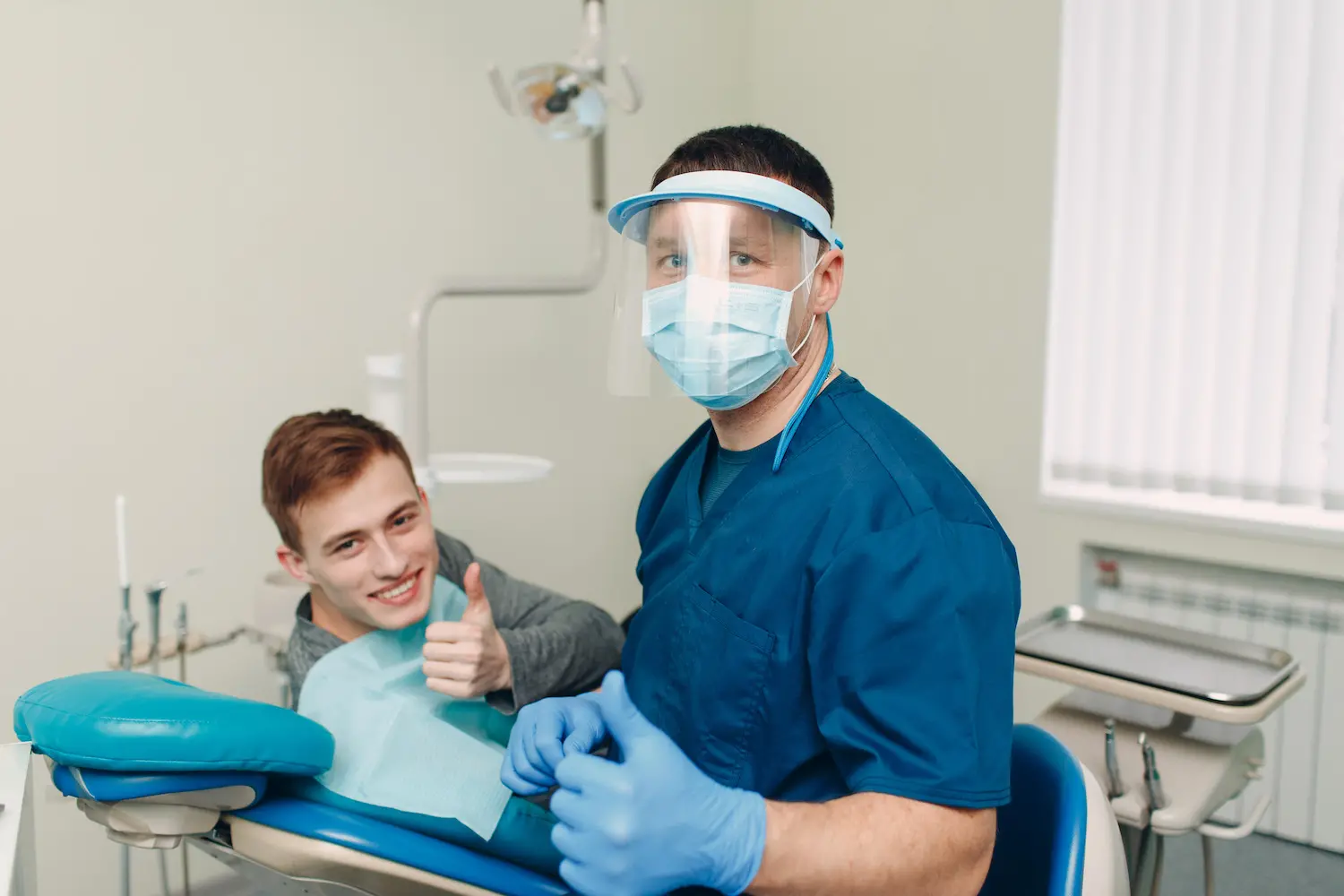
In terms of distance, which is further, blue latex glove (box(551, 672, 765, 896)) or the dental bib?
the dental bib

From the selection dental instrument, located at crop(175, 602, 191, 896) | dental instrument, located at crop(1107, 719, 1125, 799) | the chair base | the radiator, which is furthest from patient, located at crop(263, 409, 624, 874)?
the radiator

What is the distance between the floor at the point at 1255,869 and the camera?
2293mm

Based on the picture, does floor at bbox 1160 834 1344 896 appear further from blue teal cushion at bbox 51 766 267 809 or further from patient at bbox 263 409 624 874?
blue teal cushion at bbox 51 766 267 809

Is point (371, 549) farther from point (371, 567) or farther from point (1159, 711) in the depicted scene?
point (1159, 711)

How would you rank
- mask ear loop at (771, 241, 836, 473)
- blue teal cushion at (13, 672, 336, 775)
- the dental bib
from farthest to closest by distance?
the dental bib, mask ear loop at (771, 241, 836, 473), blue teal cushion at (13, 672, 336, 775)

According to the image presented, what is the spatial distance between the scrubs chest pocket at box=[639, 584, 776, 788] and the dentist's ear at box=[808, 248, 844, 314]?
0.35 meters

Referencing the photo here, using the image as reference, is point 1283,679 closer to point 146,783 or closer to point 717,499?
point 717,499

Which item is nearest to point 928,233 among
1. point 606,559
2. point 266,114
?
point 606,559

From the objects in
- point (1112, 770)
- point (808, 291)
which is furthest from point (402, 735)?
point (1112, 770)

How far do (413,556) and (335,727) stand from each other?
254 millimetres

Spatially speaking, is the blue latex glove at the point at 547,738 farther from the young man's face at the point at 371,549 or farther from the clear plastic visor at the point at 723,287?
the clear plastic visor at the point at 723,287

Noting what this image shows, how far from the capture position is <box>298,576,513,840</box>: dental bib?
1.31 metres

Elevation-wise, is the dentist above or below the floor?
above

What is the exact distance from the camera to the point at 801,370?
3.90ft
